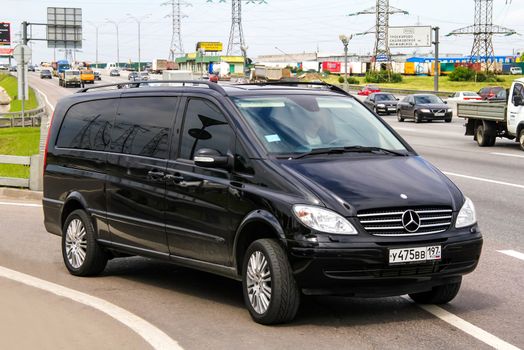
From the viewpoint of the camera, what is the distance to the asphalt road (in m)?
6.28

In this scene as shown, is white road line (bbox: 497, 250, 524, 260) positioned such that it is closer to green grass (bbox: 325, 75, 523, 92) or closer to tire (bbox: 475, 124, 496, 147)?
tire (bbox: 475, 124, 496, 147)

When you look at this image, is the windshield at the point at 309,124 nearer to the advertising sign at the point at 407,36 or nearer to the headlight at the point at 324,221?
the headlight at the point at 324,221

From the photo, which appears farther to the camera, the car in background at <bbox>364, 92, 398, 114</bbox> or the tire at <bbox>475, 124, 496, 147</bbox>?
the car in background at <bbox>364, 92, 398, 114</bbox>

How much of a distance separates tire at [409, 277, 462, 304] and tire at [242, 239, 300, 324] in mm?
1319

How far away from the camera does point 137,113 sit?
8555 millimetres

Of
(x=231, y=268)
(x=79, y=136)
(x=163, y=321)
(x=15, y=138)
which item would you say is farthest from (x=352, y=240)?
(x=15, y=138)

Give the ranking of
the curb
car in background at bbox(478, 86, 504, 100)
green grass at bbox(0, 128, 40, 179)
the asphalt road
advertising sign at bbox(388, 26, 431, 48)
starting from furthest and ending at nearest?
1. advertising sign at bbox(388, 26, 431, 48)
2. car in background at bbox(478, 86, 504, 100)
3. green grass at bbox(0, 128, 40, 179)
4. the curb
5. the asphalt road

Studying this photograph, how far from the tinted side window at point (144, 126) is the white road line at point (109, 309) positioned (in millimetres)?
1366

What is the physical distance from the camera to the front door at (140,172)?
26.2 feet

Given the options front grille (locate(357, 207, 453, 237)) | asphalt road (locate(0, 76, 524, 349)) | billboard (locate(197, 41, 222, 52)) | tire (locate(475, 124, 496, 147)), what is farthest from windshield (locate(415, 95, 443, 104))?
billboard (locate(197, 41, 222, 52))

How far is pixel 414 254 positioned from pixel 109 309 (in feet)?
8.46

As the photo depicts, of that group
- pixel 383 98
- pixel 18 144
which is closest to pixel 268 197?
pixel 18 144

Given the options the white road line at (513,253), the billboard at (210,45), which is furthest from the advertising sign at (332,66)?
the white road line at (513,253)

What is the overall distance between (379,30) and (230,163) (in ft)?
390
